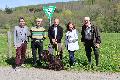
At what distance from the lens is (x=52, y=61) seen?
45.5ft


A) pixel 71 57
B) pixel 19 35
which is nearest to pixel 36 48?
pixel 19 35

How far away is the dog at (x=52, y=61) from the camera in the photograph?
1367 centimetres

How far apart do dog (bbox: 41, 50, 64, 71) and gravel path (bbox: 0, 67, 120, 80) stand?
0.27 meters

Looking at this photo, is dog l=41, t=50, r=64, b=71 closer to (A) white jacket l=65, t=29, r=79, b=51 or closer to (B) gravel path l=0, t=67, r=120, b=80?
(B) gravel path l=0, t=67, r=120, b=80

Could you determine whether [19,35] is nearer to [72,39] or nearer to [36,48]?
[36,48]

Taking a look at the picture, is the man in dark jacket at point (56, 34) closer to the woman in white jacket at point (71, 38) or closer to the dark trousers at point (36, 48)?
the woman in white jacket at point (71, 38)

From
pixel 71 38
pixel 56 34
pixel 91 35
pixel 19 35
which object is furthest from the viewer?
pixel 19 35

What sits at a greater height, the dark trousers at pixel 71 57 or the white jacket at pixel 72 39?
the white jacket at pixel 72 39

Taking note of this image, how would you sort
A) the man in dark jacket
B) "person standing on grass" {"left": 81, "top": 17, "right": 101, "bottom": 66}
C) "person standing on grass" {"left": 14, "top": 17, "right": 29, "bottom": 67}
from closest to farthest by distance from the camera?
"person standing on grass" {"left": 81, "top": 17, "right": 101, "bottom": 66}
the man in dark jacket
"person standing on grass" {"left": 14, "top": 17, "right": 29, "bottom": 67}

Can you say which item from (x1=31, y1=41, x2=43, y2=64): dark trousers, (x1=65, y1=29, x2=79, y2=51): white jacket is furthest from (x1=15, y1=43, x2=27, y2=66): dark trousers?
(x1=65, y1=29, x2=79, y2=51): white jacket

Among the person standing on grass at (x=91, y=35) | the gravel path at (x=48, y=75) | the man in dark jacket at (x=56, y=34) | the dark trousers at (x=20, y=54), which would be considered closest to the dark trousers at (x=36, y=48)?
the dark trousers at (x=20, y=54)

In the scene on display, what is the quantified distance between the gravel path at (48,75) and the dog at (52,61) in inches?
10.6

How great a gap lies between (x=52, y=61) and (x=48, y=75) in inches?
46.8

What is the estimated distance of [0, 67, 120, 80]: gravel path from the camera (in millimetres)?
12250
